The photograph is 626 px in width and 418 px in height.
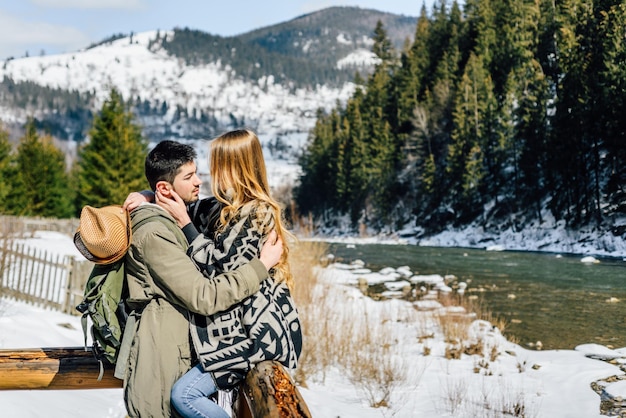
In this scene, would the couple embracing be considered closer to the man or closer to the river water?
the man

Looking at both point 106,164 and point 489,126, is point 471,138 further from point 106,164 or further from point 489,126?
point 106,164

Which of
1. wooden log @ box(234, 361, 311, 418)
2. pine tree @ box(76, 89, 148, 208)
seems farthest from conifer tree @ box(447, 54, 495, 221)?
wooden log @ box(234, 361, 311, 418)

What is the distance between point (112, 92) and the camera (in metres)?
30.4

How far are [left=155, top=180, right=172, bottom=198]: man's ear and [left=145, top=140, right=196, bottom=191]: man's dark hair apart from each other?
0.03 m

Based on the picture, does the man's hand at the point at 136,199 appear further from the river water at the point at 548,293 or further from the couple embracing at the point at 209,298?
the river water at the point at 548,293

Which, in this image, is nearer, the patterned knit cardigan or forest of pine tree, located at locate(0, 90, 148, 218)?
the patterned knit cardigan

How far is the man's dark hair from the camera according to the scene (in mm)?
2443

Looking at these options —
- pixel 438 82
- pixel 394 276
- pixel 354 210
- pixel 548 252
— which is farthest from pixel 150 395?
pixel 354 210

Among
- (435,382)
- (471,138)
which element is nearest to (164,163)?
(435,382)

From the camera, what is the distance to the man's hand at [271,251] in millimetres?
2336

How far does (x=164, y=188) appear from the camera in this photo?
2.43 m

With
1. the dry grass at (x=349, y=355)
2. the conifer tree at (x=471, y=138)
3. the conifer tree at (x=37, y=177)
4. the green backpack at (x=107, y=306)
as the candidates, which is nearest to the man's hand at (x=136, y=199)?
the green backpack at (x=107, y=306)

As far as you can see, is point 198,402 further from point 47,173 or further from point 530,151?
point 47,173

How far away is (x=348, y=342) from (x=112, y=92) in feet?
86.6
